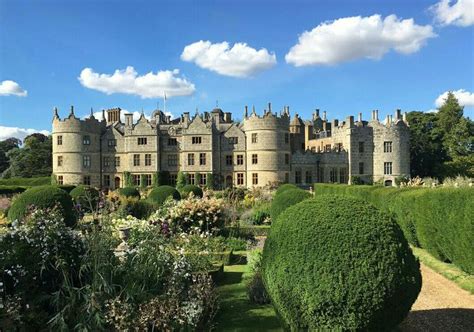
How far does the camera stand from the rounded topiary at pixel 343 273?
4.25 metres

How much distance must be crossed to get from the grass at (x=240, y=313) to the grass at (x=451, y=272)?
3741 millimetres

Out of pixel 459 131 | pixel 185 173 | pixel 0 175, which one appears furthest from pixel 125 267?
pixel 0 175

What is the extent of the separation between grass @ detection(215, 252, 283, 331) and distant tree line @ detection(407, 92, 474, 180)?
139 feet

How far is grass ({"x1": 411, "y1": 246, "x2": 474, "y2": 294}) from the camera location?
8.08 meters

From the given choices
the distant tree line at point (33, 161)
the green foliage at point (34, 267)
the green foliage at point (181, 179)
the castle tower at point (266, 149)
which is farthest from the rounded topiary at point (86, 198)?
the distant tree line at point (33, 161)

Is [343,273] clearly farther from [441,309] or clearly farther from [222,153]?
[222,153]

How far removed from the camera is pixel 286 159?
123 ft

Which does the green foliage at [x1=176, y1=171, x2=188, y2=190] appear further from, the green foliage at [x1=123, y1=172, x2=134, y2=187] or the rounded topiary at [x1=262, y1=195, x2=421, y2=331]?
the rounded topiary at [x1=262, y1=195, x2=421, y2=331]

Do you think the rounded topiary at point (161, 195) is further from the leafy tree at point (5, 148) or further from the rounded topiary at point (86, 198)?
the leafy tree at point (5, 148)

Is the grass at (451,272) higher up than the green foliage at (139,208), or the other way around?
the green foliage at (139,208)

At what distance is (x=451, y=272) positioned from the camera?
9.06 m

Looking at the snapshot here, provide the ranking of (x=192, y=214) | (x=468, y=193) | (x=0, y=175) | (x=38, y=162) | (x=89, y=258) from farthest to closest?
1. (x=0, y=175)
2. (x=38, y=162)
3. (x=192, y=214)
4. (x=468, y=193)
5. (x=89, y=258)

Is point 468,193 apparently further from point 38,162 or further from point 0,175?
point 0,175

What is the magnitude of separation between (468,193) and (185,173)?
30.2 meters
